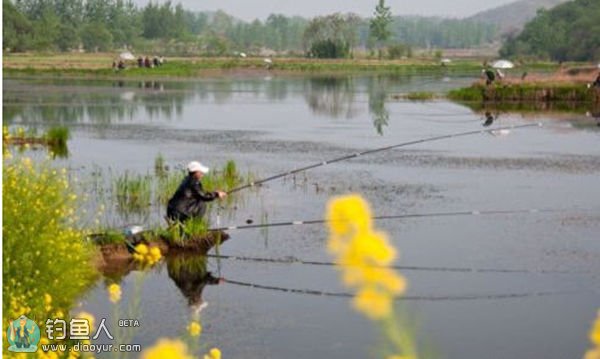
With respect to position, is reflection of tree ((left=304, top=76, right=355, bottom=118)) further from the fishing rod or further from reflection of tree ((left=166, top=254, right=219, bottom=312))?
reflection of tree ((left=166, top=254, right=219, bottom=312))

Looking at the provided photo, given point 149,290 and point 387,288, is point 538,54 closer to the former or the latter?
point 149,290

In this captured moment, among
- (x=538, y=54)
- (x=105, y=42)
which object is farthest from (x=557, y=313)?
(x=105, y=42)

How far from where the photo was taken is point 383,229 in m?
14.2

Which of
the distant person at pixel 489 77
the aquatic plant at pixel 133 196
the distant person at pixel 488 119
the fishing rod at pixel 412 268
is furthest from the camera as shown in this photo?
the distant person at pixel 489 77

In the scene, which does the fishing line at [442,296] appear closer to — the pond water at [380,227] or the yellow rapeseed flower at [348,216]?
the pond water at [380,227]

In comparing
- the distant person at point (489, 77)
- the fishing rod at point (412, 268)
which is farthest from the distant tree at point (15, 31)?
the fishing rod at point (412, 268)

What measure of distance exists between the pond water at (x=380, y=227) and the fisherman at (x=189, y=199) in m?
0.58

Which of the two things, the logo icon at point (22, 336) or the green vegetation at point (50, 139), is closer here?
the logo icon at point (22, 336)

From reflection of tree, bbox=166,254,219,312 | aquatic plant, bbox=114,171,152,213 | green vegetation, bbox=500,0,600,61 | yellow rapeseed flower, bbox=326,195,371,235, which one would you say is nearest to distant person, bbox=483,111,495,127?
aquatic plant, bbox=114,171,152,213

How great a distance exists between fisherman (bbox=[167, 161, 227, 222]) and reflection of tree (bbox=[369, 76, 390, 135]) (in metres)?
15.8

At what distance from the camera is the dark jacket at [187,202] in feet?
40.5

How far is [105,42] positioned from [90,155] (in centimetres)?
9778

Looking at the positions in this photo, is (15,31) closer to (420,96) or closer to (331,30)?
(331,30)

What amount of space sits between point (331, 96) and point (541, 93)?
30.4 ft
